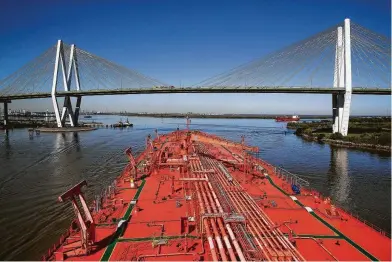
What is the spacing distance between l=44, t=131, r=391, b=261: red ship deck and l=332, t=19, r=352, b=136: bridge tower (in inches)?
1871

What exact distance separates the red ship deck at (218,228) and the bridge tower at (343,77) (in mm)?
47534

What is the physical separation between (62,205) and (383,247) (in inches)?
807

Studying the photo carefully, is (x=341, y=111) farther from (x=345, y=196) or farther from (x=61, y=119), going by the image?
(x=61, y=119)

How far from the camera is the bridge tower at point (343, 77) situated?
58062mm

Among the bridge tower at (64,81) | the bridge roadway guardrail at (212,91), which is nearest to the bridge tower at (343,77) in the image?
the bridge roadway guardrail at (212,91)

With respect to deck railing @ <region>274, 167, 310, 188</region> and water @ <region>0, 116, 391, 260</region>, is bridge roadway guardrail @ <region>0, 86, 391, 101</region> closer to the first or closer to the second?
water @ <region>0, 116, 391, 260</region>

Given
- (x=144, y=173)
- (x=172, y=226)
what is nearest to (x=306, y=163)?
(x=144, y=173)

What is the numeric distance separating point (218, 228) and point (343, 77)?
61134 millimetres

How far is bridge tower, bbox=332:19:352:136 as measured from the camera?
5806 centimetres

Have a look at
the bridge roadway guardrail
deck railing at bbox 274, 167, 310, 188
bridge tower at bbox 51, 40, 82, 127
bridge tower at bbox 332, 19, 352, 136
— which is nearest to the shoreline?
bridge tower at bbox 332, 19, 352, 136

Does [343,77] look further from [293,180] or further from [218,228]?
[218,228]

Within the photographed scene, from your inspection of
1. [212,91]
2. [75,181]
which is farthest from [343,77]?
[75,181]

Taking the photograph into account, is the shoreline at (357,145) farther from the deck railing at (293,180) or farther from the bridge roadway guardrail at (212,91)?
the deck railing at (293,180)

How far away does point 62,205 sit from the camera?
2042 centimetres
